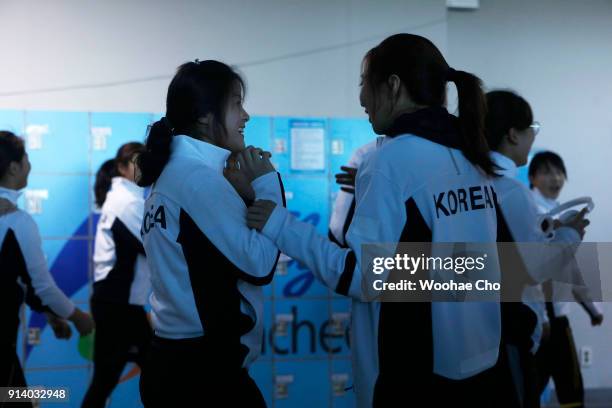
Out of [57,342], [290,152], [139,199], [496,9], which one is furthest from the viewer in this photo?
[496,9]

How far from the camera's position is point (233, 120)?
1977 mm

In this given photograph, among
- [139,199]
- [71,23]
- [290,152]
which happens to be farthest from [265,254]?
[71,23]

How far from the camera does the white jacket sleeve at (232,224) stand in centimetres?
175

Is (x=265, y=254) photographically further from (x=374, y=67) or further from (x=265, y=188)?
(x=374, y=67)

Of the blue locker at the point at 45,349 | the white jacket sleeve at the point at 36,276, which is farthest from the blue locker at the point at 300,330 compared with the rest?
the white jacket sleeve at the point at 36,276

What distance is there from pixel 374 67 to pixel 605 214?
16.0 feet

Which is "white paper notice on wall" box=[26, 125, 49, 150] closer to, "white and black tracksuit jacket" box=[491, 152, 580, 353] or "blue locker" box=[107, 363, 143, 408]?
"blue locker" box=[107, 363, 143, 408]

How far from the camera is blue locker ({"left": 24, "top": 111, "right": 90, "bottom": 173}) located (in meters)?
4.70

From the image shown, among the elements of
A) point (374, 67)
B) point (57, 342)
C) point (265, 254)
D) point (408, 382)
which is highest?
point (374, 67)

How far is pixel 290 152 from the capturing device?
5074mm

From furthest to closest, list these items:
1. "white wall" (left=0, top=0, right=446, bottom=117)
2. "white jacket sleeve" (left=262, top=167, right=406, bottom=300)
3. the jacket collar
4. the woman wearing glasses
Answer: "white wall" (left=0, top=0, right=446, bottom=117)
the woman wearing glasses
the jacket collar
"white jacket sleeve" (left=262, top=167, right=406, bottom=300)

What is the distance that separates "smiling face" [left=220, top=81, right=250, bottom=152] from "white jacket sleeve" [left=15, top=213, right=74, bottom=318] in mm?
1593

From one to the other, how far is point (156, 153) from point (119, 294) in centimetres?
257

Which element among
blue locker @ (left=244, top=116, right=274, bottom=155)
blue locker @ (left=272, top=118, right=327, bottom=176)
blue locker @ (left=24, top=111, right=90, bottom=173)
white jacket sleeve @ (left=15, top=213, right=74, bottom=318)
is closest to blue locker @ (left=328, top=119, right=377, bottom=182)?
blue locker @ (left=272, top=118, right=327, bottom=176)
